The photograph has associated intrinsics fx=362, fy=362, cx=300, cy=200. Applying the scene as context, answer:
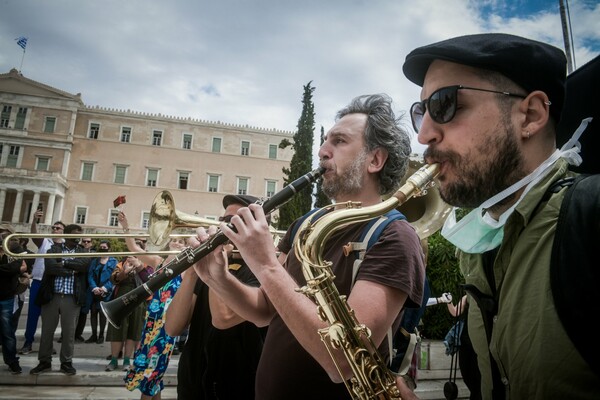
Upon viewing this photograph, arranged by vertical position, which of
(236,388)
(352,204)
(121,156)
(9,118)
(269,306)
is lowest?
(236,388)

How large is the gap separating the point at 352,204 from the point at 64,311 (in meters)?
7.24

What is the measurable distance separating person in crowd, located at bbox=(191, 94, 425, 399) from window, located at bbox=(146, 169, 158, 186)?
156 feet

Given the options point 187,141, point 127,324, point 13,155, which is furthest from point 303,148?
point 13,155

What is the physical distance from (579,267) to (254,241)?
1.20m

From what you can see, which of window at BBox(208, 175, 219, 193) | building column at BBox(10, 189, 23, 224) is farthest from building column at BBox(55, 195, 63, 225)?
window at BBox(208, 175, 219, 193)

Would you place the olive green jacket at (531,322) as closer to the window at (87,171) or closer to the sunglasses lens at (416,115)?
the sunglasses lens at (416,115)

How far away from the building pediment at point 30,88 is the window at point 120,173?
33.3 ft

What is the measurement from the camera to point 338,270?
6.21 feet

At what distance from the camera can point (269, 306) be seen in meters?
2.42

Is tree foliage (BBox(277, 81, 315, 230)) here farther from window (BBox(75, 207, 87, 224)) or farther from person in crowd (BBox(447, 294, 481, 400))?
window (BBox(75, 207, 87, 224))

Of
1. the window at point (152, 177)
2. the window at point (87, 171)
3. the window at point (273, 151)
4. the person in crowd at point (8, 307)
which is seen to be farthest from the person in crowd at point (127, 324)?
the window at point (87, 171)

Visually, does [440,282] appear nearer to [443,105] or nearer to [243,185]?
[443,105]

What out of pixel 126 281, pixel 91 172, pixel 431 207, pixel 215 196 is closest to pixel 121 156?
pixel 91 172

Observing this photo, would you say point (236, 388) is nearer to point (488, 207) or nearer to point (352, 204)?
point (352, 204)
